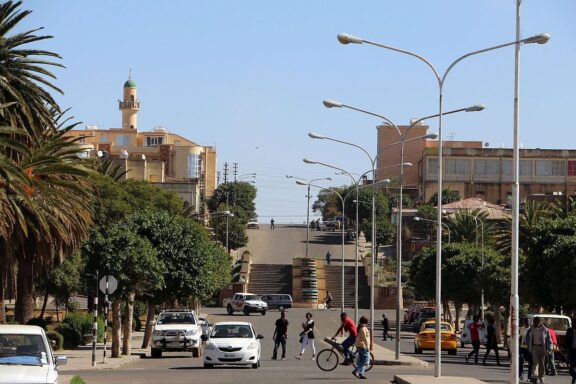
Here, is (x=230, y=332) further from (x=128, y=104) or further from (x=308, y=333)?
(x=128, y=104)

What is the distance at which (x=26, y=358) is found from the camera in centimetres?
1989

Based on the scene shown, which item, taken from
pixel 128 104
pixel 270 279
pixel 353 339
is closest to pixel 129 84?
pixel 128 104

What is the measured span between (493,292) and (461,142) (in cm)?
10009

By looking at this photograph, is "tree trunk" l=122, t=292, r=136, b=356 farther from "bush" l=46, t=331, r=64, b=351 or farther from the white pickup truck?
the white pickup truck

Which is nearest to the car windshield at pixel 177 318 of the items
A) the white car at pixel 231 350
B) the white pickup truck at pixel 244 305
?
the white car at pixel 231 350

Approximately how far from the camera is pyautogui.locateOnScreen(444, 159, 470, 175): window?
489 feet

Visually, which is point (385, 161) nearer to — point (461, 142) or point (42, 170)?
point (461, 142)

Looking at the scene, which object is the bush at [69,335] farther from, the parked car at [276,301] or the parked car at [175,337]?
the parked car at [276,301]

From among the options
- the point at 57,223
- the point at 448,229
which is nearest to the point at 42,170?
the point at 57,223

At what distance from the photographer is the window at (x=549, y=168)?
148 metres

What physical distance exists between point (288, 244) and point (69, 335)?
8876 centimetres

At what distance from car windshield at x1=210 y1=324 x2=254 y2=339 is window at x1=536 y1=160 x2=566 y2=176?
4478 inches

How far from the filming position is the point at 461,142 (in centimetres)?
17038

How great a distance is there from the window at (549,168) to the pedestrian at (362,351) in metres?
118
